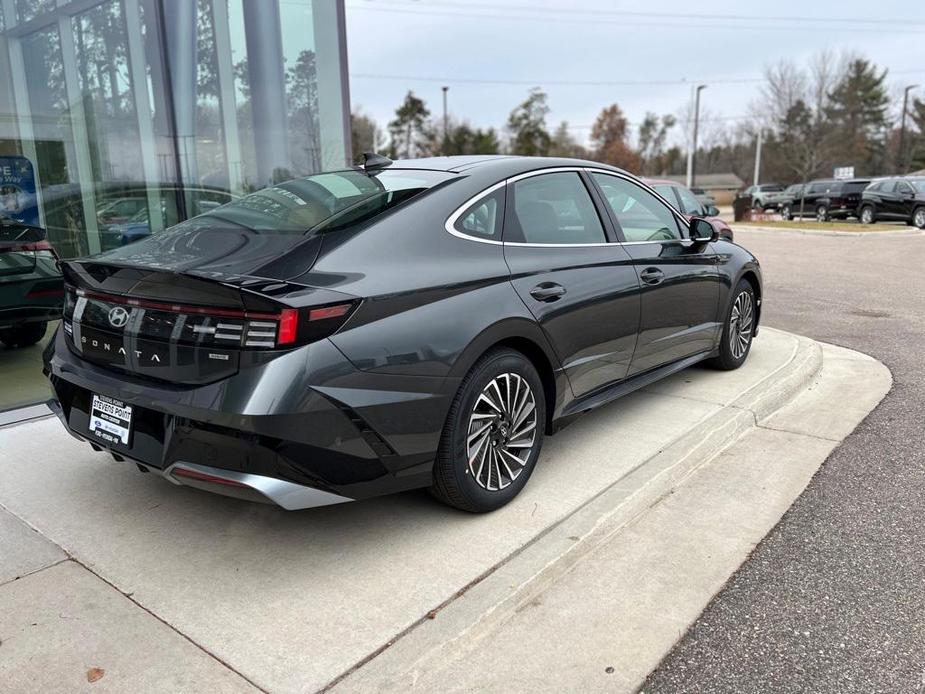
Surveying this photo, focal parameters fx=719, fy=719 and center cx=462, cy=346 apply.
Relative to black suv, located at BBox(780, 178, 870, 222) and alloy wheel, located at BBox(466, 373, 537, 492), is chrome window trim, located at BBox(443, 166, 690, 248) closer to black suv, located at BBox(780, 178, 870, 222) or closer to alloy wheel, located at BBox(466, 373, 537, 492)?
alloy wheel, located at BBox(466, 373, 537, 492)

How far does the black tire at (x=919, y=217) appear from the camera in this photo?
76.7 ft

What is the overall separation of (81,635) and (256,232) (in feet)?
5.36

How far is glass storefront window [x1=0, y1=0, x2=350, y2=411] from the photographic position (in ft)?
18.0

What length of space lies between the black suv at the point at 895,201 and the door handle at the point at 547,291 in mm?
24850

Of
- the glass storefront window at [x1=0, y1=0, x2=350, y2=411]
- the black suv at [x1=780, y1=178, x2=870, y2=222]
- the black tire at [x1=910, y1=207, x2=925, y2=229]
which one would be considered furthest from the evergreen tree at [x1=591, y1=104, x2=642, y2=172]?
the glass storefront window at [x1=0, y1=0, x2=350, y2=411]

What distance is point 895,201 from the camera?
79.9 feet

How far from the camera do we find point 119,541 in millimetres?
3014

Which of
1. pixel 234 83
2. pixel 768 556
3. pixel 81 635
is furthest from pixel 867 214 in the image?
pixel 81 635

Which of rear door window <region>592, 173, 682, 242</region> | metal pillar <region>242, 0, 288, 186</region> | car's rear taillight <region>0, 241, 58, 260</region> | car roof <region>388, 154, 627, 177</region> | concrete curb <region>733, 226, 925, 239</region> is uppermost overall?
metal pillar <region>242, 0, 288, 186</region>

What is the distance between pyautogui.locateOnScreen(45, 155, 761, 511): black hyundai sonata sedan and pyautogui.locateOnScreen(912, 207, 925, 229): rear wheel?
2415 centimetres

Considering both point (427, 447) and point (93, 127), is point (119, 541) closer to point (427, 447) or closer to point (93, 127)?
point (427, 447)

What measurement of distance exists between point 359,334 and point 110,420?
3.66 ft

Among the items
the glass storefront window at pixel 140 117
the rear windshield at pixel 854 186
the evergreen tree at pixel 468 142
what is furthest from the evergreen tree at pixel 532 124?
the glass storefront window at pixel 140 117

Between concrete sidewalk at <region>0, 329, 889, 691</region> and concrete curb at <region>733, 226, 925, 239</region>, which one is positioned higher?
concrete sidewalk at <region>0, 329, 889, 691</region>
